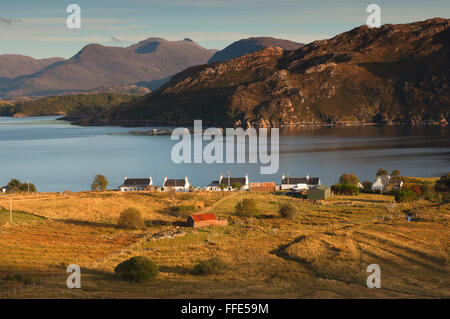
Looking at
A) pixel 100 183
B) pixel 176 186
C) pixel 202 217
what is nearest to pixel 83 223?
pixel 202 217

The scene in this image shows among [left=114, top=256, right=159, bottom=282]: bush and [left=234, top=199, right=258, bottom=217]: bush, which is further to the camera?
[left=234, top=199, right=258, bottom=217]: bush

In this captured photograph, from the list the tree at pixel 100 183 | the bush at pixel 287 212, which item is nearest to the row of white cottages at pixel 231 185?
the tree at pixel 100 183

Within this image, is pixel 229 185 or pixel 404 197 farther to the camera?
pixel 229 185

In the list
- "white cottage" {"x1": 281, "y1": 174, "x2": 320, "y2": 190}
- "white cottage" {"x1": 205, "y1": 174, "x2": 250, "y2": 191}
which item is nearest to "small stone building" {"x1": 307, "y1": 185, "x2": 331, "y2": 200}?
"white cottage" {"x1": 281, "y1": 174, "x2": 320, "y2": 190}

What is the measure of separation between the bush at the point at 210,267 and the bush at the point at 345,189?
4753 cm

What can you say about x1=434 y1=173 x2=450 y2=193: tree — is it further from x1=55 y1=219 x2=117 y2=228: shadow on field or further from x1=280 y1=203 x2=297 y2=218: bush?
x1=55 y1=219 x2=117 y2=228: shadow on field

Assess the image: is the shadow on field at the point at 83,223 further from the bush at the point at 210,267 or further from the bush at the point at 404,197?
the bush at the point at 404,197

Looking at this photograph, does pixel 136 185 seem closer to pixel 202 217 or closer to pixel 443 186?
pixel 202 217

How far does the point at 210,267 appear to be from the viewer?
134 ft

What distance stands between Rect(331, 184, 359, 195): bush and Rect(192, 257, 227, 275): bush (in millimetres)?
47532

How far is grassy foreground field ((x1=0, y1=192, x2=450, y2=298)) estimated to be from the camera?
116 ft

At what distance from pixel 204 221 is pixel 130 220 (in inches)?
343
